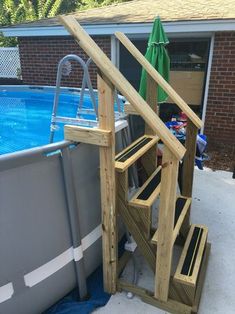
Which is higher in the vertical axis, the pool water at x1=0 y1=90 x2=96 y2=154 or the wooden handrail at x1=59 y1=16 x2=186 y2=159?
the wooden handrail at x1=59 y1=16 x2=186 y2=159

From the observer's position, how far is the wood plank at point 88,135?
2.05 m

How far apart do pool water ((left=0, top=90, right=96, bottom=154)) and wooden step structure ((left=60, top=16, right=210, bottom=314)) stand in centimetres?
231

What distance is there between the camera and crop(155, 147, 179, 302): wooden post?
6.41ft

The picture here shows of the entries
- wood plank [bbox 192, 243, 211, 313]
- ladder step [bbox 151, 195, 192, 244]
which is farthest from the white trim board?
wood plank [bbox 192, 243, 211, 313]

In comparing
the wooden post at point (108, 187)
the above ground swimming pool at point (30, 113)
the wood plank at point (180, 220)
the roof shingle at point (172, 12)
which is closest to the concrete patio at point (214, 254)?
the wooden post at point (108, 187)

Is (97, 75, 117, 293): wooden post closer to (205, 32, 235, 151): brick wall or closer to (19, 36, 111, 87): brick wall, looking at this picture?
(205, 32, 235, 151): brick wall

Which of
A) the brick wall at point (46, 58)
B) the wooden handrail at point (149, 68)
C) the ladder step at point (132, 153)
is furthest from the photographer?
the brick wall at point (46, 58)

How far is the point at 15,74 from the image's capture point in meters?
9.64

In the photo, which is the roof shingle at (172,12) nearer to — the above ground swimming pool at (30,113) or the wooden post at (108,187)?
the above ground swimming pool at (30,113)

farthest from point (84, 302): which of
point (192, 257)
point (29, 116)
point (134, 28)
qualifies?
point (134, 28)

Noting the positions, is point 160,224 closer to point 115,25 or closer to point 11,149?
point 11,149

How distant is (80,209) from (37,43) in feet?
20.3

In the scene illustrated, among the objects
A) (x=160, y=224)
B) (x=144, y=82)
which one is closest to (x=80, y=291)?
(x=160, y=224)

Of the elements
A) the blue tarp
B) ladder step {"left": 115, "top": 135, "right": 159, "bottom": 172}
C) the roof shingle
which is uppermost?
the roof shingle
